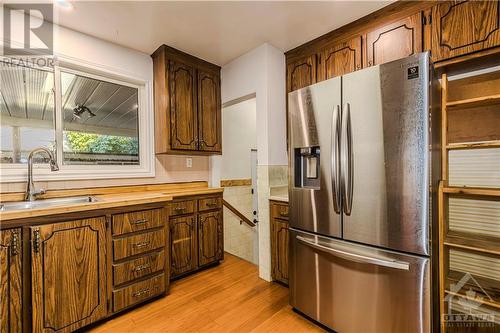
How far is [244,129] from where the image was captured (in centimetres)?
395

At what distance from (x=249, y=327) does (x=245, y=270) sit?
965mm

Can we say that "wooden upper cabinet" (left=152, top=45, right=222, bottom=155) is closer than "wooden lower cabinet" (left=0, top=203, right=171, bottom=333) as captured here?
No

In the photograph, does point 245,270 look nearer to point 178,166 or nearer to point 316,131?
point 178,166

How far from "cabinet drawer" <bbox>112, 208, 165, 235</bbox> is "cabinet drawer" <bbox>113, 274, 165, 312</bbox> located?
47cm

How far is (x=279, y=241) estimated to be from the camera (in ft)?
7.68

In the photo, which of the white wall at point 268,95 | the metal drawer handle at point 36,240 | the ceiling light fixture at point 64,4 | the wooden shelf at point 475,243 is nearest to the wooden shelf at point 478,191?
the wooden shelf at point 475,243

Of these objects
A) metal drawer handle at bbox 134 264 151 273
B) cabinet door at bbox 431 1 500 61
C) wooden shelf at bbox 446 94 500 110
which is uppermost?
cabinet door at bbox 431 1 500 61

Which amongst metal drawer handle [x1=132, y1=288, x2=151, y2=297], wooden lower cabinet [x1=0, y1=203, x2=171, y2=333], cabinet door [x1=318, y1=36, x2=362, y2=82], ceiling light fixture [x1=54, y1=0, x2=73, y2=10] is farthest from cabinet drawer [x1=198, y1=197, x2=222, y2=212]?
ceiling light fixture [x1=54, y1=0, x2=73, y2=10]

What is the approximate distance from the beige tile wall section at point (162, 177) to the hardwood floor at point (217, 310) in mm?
1165

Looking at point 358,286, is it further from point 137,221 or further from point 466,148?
point 137,221

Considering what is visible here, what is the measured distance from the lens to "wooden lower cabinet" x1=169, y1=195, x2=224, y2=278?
2.48 metres

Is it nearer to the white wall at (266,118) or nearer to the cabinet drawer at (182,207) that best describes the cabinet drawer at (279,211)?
the white wall at (266,118)

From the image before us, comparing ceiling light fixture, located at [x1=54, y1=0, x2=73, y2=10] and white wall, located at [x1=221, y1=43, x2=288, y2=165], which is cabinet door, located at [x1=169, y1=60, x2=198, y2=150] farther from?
ceiling light fixture, located at [x1=54, y1=0, x2=73, y2=10]

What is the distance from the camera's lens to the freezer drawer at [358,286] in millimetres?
1314
